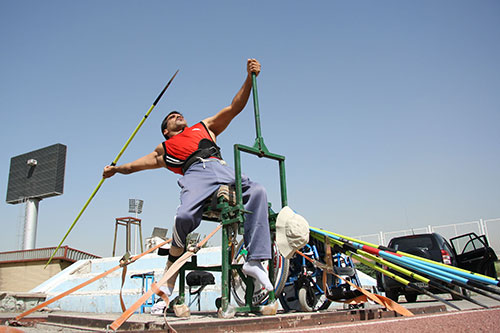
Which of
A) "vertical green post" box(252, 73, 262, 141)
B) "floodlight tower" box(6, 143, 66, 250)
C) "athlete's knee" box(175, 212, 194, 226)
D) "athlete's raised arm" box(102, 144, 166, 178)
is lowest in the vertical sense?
"athlete's knee" box(175, 212, 194, 226)

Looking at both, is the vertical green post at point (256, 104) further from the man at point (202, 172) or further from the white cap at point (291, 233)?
the white cap at point (291, 233)

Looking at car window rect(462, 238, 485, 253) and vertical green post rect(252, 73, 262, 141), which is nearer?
vertical green post rect(252, 73, 262, 141)

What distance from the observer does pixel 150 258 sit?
1344 centimetres

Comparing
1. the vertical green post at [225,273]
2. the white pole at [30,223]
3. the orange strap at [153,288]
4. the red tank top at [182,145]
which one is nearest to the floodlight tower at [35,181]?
the white pole at [30,223]

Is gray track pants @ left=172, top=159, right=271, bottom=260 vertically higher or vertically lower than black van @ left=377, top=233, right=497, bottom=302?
higher

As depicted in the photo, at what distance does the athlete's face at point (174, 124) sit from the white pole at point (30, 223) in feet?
101

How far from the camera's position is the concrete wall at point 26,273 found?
59.5 ft

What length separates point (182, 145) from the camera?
10.3ft

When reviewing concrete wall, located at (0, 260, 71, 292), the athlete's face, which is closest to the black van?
the athlete's face

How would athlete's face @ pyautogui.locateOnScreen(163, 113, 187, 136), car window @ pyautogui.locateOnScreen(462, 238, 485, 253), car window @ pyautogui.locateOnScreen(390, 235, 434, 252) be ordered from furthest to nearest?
1. car window @ pyautogui.locateOnScreen(390, 235, 434, 252)
2. car window @ pyautogui.locateOnScreen(462, 238, 485, 253)
3. athlete's face @ pyautogui.locateOnScreen(163, 113, 187, 136)

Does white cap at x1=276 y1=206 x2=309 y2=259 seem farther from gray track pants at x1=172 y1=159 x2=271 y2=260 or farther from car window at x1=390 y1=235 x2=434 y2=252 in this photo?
car window at x1=390 y1=235 x2=434 y2=252

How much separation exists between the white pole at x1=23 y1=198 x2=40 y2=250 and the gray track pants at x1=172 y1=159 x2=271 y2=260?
3140cm

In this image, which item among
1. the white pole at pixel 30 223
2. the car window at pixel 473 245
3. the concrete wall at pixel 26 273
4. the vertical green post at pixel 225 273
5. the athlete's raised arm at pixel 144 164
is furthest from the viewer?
the white pole at pixel 30 223

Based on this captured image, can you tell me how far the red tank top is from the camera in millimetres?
3096
